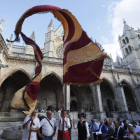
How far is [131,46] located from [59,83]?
752 inches

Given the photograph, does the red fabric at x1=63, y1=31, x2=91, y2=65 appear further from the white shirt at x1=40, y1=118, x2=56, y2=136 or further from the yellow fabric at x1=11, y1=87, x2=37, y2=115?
the white shirt at x1=40, y1=118, x2=56, y2=136

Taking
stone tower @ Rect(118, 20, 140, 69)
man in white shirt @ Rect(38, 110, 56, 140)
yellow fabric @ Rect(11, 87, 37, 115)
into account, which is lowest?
man in white shirt @ Rect(38, 110, 56, 140)

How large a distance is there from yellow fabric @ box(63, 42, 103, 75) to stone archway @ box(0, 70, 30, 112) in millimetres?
12095

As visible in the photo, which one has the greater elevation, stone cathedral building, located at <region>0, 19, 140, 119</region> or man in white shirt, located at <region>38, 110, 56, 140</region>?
stone cathedral building, located at <region>0, 19, 140, 119</region>

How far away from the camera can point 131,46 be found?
24.7 meters

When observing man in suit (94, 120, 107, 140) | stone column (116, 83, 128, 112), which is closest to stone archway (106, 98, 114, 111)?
stone column (116, 83, 128, 112)

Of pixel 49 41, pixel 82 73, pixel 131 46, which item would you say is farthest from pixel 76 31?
pixel 131 46

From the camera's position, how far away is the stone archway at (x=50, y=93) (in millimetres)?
15712

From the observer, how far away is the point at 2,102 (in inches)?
554

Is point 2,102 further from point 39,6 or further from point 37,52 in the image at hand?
point 39,6

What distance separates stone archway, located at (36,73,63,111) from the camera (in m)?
15.7

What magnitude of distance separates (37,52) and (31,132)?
244 cm

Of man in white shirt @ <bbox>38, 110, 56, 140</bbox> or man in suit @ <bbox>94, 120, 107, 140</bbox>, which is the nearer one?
man in white shirt @ <bbox>38, 110, 56, 140</bbox>

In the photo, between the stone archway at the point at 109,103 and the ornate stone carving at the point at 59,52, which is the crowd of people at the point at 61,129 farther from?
the ornate stone carving at the point at 59,52
